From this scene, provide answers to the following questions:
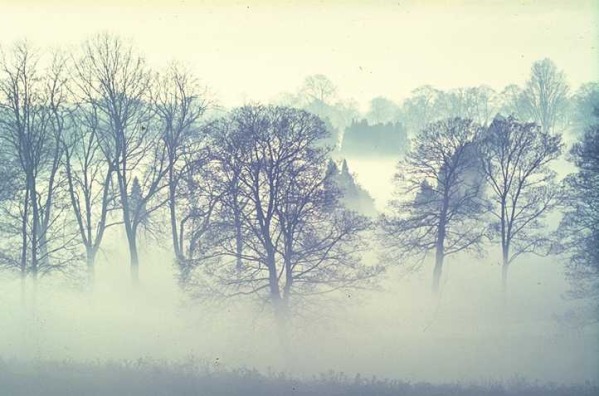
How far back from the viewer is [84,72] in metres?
20.9

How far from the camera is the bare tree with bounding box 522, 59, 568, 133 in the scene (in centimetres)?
5159

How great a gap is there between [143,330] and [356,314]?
29.7ft

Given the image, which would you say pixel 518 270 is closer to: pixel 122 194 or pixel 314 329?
pixel 314 329

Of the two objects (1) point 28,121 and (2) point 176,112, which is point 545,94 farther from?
(1) point 28,121

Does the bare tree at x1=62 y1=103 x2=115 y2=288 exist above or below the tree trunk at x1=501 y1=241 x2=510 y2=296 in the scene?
above

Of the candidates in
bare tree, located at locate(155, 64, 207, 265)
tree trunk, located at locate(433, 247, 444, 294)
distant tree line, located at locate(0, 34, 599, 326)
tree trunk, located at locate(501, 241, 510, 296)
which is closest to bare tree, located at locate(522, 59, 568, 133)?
distant tree line, located at locate(0, 34, 599, 326)

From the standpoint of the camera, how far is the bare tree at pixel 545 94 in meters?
51.6

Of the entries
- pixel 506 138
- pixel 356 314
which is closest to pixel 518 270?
pixel 506 138

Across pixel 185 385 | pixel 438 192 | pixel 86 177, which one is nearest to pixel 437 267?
pixel 438 192

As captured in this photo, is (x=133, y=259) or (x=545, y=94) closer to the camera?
(x=133, y=259)

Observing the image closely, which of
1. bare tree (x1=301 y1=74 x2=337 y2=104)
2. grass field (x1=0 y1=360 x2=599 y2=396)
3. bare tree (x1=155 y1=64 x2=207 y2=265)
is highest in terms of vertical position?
bare tree (x1=301 y1=74 x2=337 y2=104)

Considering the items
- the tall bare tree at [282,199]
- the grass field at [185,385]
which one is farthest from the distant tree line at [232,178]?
the grass field at [185,385]

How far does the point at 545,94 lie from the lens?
176 ft

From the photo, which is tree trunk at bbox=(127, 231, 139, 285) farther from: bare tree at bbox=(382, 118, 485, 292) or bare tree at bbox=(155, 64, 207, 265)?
bare tree at bbox=(382, 118, 485, 292)
